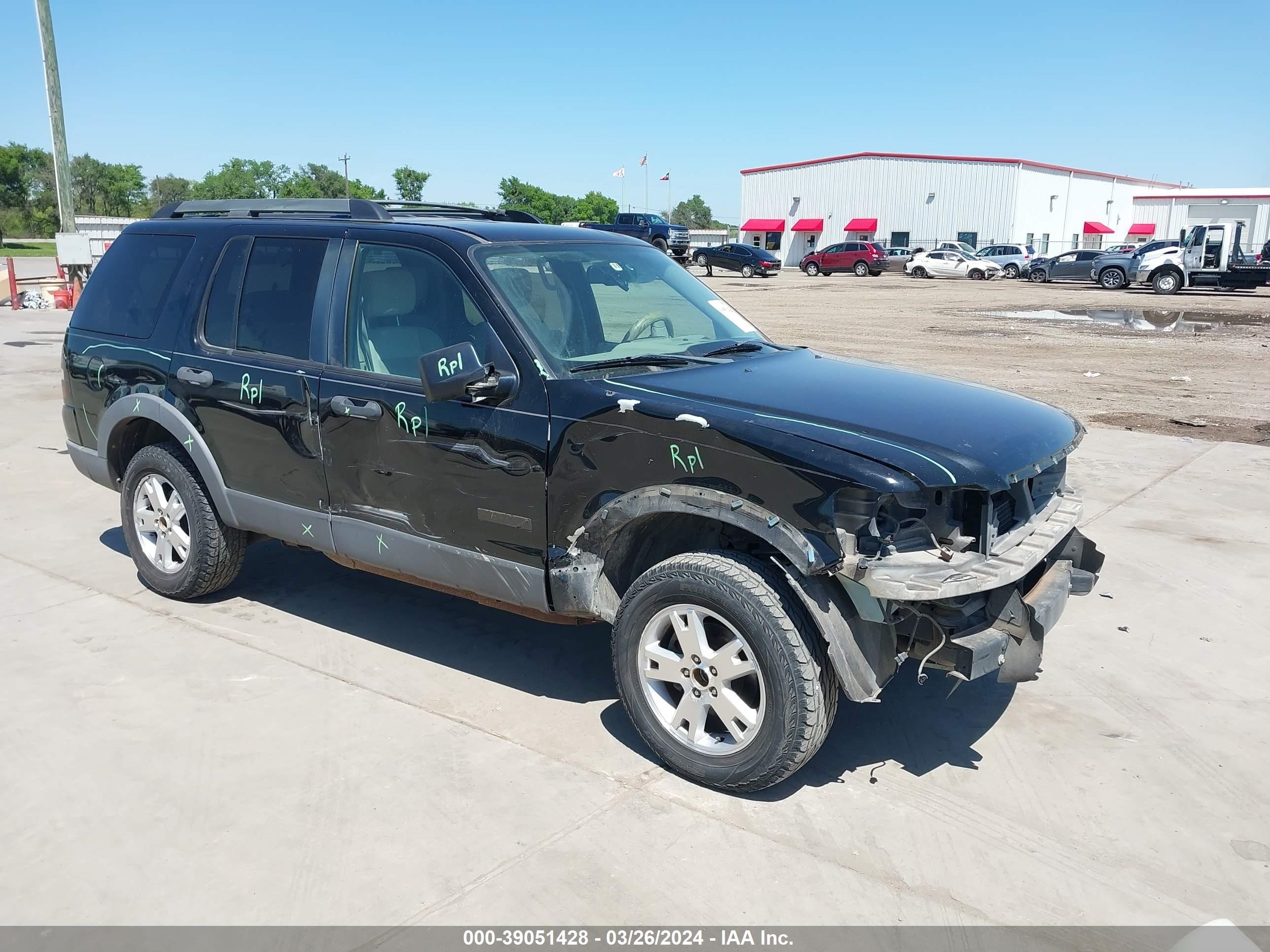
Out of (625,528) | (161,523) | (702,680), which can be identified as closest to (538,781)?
(702,680)

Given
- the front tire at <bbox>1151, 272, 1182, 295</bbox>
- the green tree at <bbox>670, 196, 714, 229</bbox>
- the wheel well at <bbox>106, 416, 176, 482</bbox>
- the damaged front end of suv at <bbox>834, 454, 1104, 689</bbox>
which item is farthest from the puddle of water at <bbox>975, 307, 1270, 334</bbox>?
the green tree at <bbox>670, 196, 714, 229</bbox>

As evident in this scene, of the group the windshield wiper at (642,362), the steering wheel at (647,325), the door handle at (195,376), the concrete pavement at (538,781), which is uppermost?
the steering wheel at (647,325)

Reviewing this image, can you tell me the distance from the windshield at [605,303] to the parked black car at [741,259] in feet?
124

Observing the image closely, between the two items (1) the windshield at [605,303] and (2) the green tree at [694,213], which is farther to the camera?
(2) the green tree at [694,213]

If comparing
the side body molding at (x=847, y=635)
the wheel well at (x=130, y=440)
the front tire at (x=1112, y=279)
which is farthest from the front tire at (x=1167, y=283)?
the side body molding at (x=847, y=635)

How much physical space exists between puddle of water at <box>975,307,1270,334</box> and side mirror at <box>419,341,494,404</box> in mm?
20374

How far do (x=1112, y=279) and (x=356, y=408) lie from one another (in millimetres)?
36208

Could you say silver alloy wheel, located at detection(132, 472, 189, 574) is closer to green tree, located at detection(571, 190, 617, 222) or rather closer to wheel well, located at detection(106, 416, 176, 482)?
wheel well, located at detection(106, 416, 176, 482)

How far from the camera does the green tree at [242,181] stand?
117875 millimetres

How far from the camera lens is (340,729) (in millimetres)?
4109

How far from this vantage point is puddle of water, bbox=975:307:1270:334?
21719mm

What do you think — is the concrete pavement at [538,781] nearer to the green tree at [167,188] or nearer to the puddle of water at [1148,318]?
the puddle of water at [1148,318]

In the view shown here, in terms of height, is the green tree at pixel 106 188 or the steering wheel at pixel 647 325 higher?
the green tree at pixel 106 188

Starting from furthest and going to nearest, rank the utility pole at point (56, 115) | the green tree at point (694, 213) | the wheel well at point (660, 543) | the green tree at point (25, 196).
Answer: the green tree at point (694, 213) < the green tree at point (25, 196) < the utility pole at point (56, 115) < the wheel well at point (660, 543)
